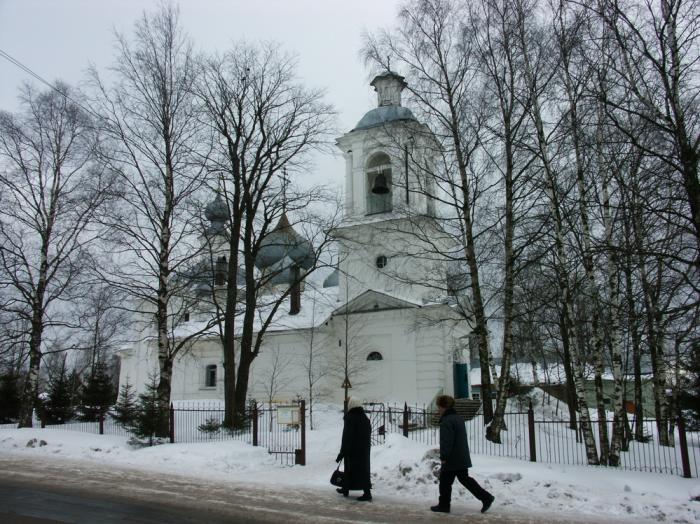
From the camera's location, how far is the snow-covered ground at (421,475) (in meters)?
8.20

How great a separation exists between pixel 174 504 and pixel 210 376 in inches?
1070

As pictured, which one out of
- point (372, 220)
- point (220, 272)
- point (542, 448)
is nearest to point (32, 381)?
point (220, 272)

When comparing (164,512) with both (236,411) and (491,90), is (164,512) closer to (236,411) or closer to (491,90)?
(236,411)

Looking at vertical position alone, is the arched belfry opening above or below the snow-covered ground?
above

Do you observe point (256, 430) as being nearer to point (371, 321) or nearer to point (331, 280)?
point (371, 321)

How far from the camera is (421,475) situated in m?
9.83

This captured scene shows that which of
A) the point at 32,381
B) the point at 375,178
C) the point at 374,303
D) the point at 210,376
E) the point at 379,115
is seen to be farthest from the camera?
the point at 210,376

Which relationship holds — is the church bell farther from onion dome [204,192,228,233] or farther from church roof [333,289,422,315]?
onion dome [204,192,228,233]

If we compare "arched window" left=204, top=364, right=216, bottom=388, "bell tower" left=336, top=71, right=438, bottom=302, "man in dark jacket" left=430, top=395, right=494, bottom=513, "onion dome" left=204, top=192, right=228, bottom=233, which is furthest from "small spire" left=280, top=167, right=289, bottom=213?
"arched window" left=204, top=364, right=216, bottom=388

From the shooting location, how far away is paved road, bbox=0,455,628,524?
7188mm

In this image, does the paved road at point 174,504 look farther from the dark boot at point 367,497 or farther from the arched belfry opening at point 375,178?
the arched belfry opening at point 375,178

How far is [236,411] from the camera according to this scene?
1742 centimetres

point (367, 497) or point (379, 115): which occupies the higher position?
point (379, 115)

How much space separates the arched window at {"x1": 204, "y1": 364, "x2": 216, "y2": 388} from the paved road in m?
23.6
